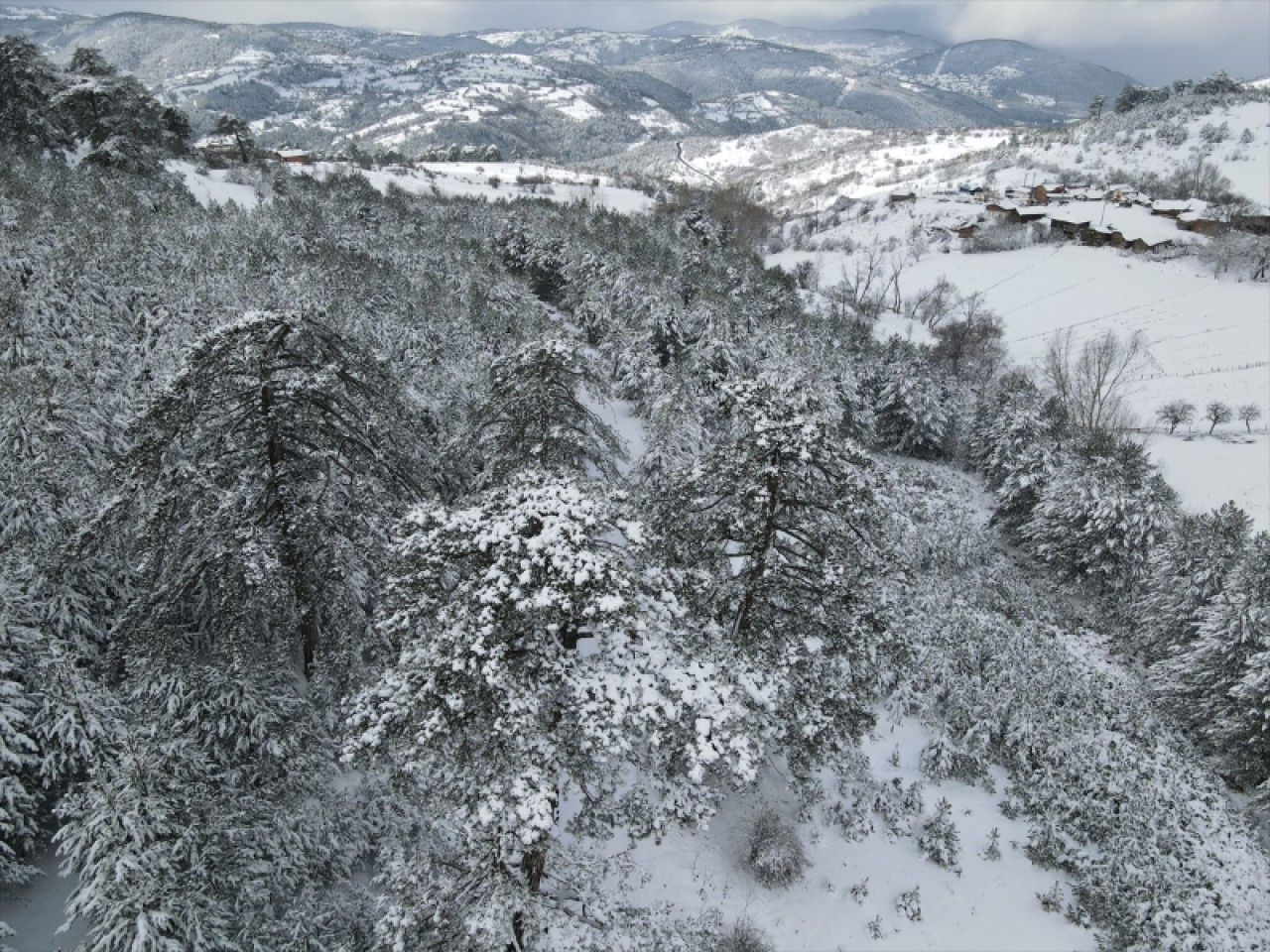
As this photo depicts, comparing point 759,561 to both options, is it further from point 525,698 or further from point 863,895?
point 863,895

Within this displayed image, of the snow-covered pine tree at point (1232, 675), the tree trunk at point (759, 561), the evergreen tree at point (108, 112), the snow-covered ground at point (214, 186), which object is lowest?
the snow-covered pine tree at point (1232, 675)

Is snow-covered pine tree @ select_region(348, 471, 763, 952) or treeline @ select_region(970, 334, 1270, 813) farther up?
snow-covered pine tree @ select_region(348, 471, 763, 952)

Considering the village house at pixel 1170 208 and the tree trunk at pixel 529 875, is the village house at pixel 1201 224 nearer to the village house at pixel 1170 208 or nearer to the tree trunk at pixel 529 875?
the village house at pixel 1170 208

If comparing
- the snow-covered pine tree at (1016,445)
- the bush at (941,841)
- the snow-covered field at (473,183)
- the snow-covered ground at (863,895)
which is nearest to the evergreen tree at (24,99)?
the snow-covered field at (473,183)

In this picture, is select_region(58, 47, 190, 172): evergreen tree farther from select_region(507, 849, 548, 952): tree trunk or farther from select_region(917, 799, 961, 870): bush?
select_region(917, 799, 961, 870): bush

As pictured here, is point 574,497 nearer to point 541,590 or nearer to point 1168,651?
point 541,590

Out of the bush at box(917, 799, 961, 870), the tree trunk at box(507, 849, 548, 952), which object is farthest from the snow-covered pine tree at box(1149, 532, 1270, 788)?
the tree trunk at box(507, 849, 548, 952)
